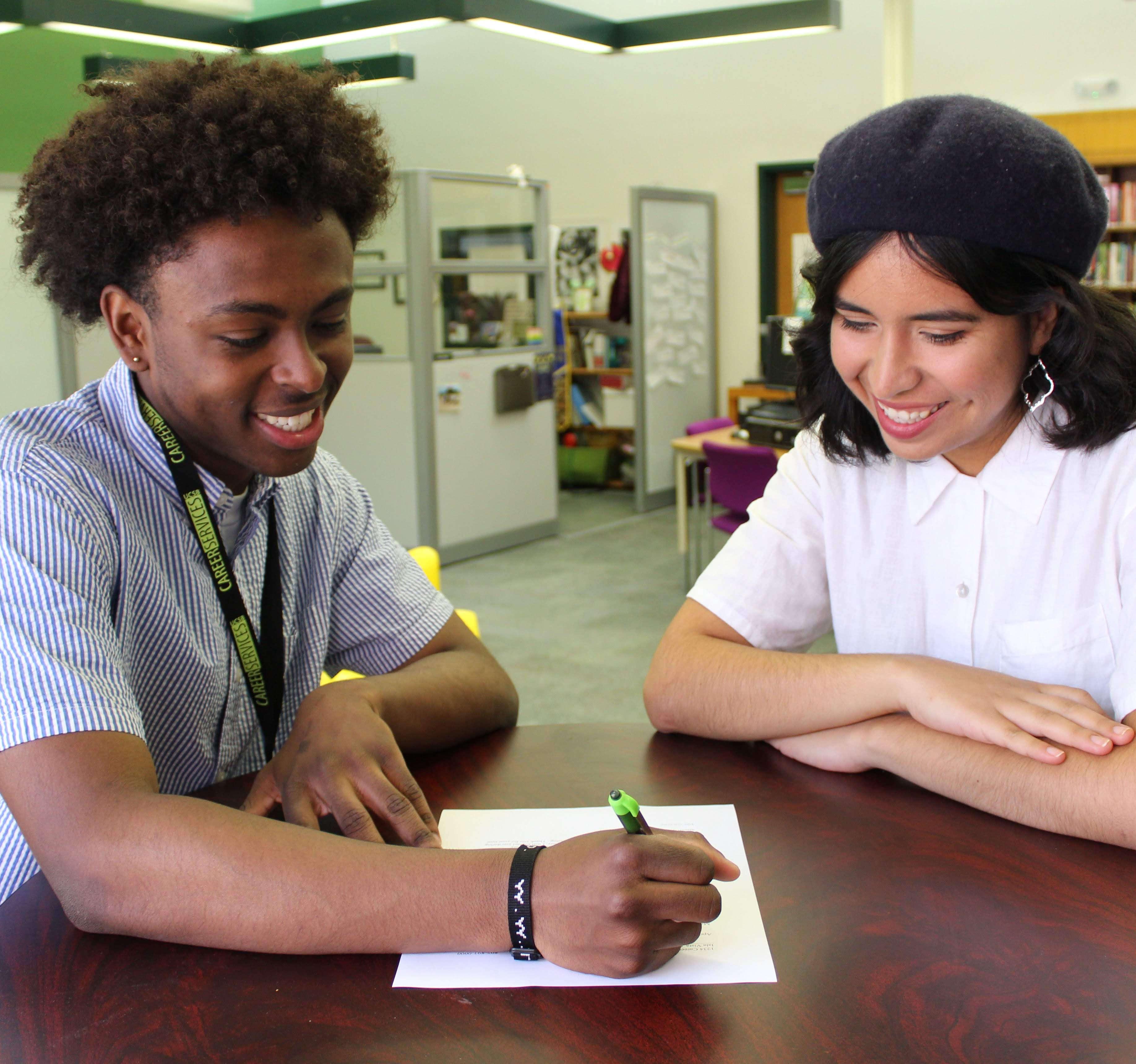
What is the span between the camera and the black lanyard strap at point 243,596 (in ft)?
3.95

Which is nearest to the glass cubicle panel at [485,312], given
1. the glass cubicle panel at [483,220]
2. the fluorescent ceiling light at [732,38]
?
the glass cubicle panel at [483,220]

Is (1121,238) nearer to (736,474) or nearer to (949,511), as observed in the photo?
(736,474)

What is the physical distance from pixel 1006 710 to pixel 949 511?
1.18 feet

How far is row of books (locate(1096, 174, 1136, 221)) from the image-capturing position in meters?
6.50

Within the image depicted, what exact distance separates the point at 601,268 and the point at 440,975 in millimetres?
7958

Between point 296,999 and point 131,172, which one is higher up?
point 131,172

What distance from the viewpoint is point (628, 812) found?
885 millimetres

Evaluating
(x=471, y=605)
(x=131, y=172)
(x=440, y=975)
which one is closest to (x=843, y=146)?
(x=131, y=172)

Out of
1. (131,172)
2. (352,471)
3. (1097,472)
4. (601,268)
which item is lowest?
(352,471)

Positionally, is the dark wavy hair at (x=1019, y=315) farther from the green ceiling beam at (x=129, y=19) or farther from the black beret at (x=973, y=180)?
the green ceiling beam at (x=129, y=19)

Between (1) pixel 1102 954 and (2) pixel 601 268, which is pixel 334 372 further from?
(2) pixel 601 268

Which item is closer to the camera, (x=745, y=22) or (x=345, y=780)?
(x=345, y=780)

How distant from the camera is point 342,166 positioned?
4.00ft

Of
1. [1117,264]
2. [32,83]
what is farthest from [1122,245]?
[32,83]
